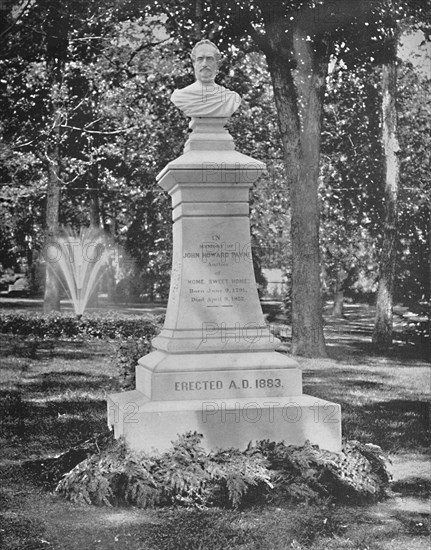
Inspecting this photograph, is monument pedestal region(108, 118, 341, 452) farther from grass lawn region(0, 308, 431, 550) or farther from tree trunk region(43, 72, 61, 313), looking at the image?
tree trunk region(43, 72, 61, 313)

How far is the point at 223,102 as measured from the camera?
7.36m

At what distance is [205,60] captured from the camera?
24.4 ft

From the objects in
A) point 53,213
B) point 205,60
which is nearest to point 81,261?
point 53,213

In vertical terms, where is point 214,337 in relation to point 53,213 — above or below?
below

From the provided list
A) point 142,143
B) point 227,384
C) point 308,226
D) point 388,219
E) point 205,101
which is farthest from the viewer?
point 142,143

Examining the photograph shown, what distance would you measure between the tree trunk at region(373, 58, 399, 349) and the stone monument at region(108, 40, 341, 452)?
31.8 feet

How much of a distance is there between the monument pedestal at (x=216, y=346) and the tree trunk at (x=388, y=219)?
32.0 ft

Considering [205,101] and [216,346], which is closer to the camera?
[216,346]

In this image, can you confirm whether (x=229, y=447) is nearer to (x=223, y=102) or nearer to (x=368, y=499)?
(x=368, y=499)

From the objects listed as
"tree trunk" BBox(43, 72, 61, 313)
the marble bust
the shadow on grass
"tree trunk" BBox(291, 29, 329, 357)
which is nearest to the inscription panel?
the shadow on grass

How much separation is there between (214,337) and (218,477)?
1.53m

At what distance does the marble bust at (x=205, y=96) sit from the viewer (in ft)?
24.1

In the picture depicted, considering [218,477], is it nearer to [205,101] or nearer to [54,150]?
[205,101]

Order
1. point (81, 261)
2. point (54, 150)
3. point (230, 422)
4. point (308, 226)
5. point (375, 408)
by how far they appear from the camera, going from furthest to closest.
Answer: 1. point (81, 261)
2. point (54, 150)
3. point (308, 226)
4. point (375, 408)
5. point (230, 422)
